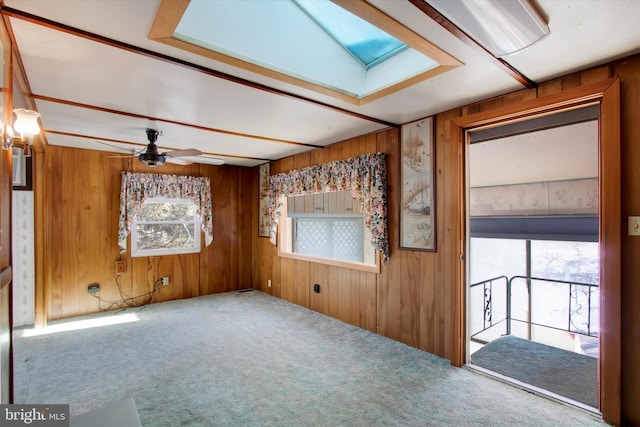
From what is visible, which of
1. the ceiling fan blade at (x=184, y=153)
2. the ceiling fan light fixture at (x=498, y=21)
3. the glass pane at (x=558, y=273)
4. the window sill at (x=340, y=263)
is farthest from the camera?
the glass pane at (x=558, y=273)

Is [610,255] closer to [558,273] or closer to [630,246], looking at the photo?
[630,246]

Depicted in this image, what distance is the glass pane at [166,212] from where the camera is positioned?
484cm

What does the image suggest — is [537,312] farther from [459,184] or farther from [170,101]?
[170,101]

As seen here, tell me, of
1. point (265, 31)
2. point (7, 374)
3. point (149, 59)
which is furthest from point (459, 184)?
point (7, 374)

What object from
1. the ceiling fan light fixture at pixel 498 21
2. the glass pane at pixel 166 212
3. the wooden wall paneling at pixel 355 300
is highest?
the ceiling fan light fixture at pixel 498 21

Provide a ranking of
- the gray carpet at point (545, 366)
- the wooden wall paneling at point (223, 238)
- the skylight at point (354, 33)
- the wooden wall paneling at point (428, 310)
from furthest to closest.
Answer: the wooden wall paneling at point (223, 238) < the wooden wall paneling at point (428, 310) < the gray carpet at point (545, 366) < the skylight at point (354, 33)

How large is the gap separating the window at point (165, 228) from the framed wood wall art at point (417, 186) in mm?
3576

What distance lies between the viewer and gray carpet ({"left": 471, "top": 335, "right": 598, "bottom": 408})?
242 cm

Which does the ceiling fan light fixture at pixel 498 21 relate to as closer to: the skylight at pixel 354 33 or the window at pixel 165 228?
the skylight at pixel 354 33

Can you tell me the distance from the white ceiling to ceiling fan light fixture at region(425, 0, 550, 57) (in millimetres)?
75

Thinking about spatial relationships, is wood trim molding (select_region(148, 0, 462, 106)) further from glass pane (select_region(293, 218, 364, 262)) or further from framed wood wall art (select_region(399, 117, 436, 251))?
glass pane (select_region(293, 218, 364, 262))

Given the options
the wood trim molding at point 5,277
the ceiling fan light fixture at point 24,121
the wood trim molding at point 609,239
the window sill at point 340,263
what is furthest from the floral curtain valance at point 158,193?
the wood trim molding at point 609,239

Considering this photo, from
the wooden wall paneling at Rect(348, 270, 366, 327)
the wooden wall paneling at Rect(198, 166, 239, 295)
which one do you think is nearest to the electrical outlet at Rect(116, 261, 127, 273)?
the wooden wall paneling at Rect(198, 166, 239, 295)

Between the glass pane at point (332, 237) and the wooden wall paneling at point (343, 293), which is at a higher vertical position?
the glass pane at point (332, 237)
